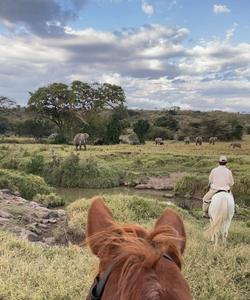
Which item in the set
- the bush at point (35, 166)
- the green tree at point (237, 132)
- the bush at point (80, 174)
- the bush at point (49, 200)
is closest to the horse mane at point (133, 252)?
the bush at point (49, 200)

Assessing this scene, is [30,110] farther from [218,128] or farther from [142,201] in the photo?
[142,201]

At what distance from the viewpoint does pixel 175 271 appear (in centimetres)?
170

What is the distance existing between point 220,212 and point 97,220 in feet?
29.2

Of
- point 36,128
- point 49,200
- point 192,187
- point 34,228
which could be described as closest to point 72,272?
point 34,228

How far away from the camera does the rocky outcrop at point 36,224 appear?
11.1 m

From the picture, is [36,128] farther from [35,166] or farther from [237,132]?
[35,166]

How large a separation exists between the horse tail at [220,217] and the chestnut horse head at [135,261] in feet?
28.4

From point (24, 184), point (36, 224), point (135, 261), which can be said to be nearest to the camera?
point (135, 261)

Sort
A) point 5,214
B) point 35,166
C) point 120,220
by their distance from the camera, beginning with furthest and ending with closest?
point 35,166 < point 120,220 < point 5,214

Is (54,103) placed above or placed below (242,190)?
above

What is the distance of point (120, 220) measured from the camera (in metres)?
13.5

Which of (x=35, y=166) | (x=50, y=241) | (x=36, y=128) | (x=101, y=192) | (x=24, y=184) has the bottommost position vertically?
(x=101, y=192)

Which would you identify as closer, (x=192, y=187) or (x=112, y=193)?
(x=192, y=187)

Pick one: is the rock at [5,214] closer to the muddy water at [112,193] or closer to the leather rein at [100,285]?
the muddy water at [112,193]
